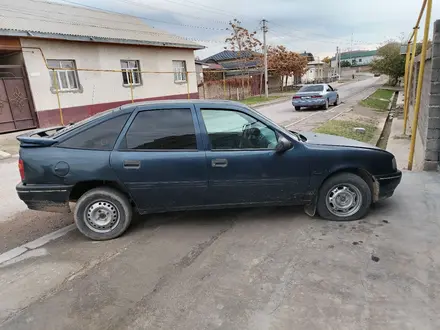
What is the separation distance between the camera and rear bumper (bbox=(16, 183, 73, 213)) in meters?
3.76

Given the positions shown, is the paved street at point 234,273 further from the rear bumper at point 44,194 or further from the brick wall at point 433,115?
the brick wall at point 433,115

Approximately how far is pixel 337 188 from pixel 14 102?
46.1 feet

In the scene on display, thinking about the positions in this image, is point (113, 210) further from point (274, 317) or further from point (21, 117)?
point (21, 117)

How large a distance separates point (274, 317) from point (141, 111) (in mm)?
2655

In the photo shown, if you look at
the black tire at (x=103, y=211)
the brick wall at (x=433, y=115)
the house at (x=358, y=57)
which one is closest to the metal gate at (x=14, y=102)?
the black tire at (x=103, y=211)

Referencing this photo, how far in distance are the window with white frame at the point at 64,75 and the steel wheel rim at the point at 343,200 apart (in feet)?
46.1

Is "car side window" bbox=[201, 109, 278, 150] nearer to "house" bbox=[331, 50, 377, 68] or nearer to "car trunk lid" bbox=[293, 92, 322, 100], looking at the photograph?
"car trunk lid" bbox=[293, 92, 322, 100]

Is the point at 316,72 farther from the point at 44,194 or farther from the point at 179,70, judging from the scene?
the point at 44,194

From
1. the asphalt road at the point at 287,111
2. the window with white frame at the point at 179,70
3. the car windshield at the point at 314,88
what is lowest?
the asphalt road at the point at 287,111

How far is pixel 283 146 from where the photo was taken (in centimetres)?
379

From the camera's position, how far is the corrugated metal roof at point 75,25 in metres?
14.4

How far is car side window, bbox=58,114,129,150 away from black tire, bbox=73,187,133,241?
523 mm

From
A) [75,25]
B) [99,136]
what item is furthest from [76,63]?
[99,136]

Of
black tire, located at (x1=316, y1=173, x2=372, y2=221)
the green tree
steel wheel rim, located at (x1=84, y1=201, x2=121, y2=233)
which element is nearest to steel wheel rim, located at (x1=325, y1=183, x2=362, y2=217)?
black tire, located at (x1=316, y1=173, x2=372, y2=221)
